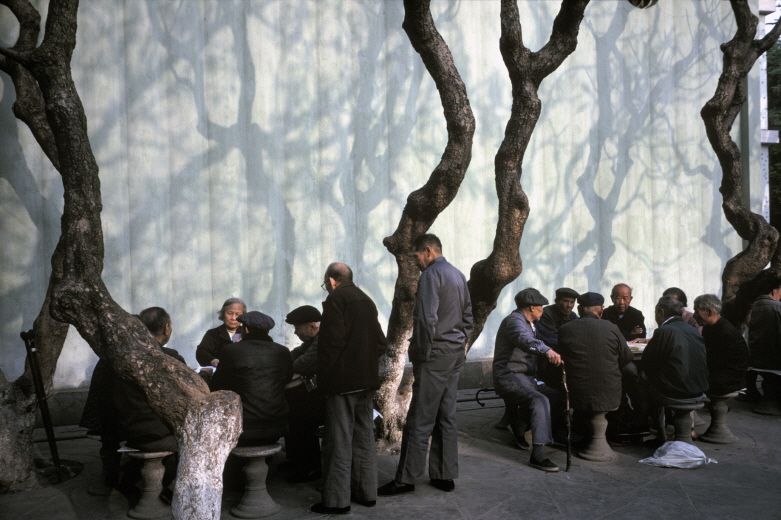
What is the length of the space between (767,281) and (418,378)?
5.66 meters

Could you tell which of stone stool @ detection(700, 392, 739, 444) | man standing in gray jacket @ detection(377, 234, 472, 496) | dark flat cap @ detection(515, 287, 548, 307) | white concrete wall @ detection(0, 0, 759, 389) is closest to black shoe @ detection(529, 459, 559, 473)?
man standing in gray jacket @ detection(377, 234, 472, 496)

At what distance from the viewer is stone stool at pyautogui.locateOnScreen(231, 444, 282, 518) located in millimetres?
4980

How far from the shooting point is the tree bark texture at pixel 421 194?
6.43 m

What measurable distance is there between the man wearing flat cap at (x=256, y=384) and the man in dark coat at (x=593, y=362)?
109 inches

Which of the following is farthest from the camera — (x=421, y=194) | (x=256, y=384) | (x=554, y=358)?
(x=421, y=194)

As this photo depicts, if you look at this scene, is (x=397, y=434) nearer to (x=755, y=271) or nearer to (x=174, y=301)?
(x=174, y=301)

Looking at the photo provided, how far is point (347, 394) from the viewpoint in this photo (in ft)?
16.6

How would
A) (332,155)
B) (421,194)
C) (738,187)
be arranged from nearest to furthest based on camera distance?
(421,194) → (738,187) → (332,155)

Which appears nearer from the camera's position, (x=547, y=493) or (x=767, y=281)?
(x=547, y=493)

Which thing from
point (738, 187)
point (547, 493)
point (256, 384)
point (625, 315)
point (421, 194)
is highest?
point (738, 187)

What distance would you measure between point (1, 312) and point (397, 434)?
5.05 m

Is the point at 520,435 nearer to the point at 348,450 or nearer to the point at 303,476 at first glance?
the point at 303,476

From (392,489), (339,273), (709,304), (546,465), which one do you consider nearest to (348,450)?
(392,489)

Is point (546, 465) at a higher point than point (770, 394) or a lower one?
lower
